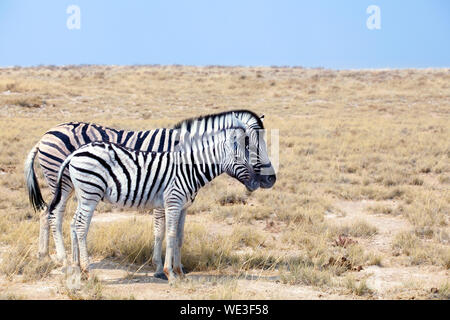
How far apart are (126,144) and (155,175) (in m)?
1.39

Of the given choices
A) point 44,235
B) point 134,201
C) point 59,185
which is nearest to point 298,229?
point 134,201

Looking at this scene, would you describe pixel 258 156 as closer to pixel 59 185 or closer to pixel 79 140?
pixel 59 185

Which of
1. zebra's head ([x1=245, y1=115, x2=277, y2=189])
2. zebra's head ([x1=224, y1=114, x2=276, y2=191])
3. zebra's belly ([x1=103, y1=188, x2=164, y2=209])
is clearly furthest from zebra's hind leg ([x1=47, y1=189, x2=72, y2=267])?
zebra's head ([x1=245, y1=115, x2=277, y2=189])

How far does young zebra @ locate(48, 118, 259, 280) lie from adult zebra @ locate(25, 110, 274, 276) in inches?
5.9

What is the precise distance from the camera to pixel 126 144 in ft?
23.1

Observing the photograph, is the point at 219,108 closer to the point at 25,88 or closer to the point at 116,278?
the point at 25,88

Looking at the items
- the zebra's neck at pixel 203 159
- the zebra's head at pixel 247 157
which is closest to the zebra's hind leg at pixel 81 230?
the zebra's neck at pixel 203 159

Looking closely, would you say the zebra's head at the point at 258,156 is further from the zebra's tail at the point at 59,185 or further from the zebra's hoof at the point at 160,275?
the zebra's tail at the point at 59,185

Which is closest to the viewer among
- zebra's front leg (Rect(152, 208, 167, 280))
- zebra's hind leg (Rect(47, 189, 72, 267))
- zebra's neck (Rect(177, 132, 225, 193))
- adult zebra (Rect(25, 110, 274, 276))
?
zebra's neck (Rect(177, 132, 225, 193))

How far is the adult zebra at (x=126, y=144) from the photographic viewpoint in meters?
6.14

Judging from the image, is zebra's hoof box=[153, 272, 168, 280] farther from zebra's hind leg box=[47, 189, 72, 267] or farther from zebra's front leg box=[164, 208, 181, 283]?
zebra's hind leg box=[47, 189, 72, 267]

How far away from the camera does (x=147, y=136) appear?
23.1 feet

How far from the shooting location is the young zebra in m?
5.70
